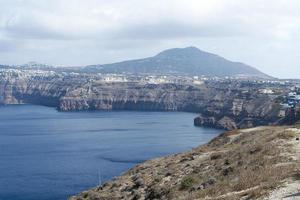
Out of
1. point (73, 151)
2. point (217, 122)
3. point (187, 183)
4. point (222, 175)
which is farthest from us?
point (217, 122)

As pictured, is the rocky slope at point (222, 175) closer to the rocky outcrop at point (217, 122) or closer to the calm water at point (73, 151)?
the calm water at point (73, 151)

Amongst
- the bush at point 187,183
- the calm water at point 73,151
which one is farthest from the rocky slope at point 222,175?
the calm water at point 73,151

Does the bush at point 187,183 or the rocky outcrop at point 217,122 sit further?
the rocky outcrop at point 217,122

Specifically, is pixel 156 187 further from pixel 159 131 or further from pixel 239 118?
pixel 239 118

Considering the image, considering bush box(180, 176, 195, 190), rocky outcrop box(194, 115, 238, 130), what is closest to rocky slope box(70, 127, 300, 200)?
bush box(180, 176, 195, 190)

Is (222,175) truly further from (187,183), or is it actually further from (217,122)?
(217,122)

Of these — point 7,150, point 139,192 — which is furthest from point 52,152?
point 139,192

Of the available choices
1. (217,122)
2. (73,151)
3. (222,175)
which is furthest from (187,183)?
(217,122)

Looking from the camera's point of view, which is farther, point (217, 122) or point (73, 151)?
point (217, 122)
